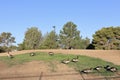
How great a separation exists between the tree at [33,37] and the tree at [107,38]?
14.0 m

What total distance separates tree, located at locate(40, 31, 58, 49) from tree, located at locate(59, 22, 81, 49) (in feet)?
9.78

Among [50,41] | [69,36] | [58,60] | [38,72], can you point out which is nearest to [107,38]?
[69,36]

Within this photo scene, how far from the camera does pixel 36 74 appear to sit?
3491 cm

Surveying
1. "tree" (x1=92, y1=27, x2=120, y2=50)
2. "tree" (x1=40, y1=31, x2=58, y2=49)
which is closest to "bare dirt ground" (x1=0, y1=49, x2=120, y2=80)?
"tree" (x1=40, y1=31, x2=58, y2=49)

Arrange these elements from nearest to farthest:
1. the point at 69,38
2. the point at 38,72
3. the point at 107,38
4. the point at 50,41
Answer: the point at 38,72 < the point at 50,41 < the point at 69,38 < the point at 107,38

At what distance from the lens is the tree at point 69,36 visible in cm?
8900

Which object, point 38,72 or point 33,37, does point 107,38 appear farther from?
point 38,72

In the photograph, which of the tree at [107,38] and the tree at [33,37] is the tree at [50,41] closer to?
the tree at [33,37]

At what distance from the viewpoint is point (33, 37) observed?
87.8 m

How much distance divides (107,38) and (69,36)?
9820 mm

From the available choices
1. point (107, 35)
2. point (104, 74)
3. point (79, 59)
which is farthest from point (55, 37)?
point (104, 74)

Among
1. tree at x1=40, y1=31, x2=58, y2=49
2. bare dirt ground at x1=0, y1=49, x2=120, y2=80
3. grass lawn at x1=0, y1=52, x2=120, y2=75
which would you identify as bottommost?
bare dirt ground at x1=0, y1=49, x2=120, y2=80

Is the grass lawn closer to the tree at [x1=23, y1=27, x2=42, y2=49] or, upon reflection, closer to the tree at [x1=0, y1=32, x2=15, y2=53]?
the tree at [x1=23, y1=27, x2=42, y2=49]

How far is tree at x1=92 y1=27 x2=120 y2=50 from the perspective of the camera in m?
89.2
